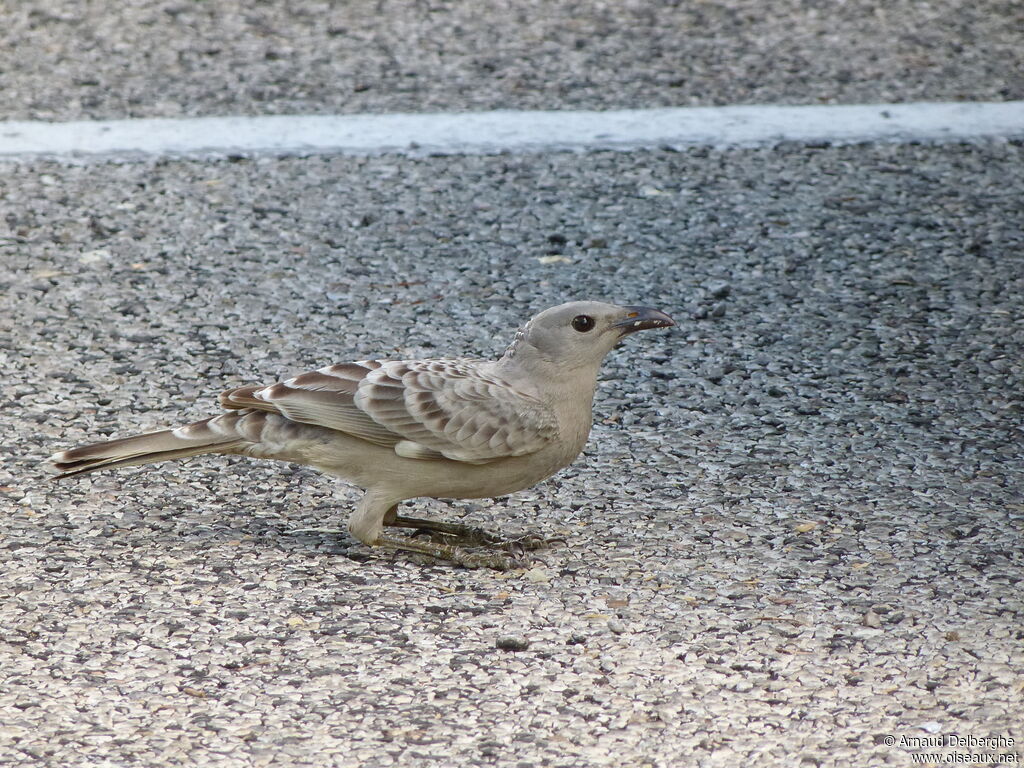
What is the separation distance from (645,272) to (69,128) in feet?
10.9

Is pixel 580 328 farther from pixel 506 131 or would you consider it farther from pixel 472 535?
pixel 506 131

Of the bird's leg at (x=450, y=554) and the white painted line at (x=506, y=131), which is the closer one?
the bird's leg at (x=450, y=554)

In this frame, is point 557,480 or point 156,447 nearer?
point 156,447

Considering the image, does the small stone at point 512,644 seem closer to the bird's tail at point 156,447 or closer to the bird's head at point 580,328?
the bird's head at point 580,328

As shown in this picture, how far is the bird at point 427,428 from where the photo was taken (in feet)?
12.9

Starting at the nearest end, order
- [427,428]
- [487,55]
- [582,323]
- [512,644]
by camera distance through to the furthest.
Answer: [512,644] → [427,428] → [582,323] → [487,55]

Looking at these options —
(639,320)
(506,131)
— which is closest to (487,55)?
(506,131)

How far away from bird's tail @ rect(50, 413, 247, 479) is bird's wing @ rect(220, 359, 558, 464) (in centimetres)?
9

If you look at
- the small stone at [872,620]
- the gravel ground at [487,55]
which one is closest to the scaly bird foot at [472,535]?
the small stone at [872,620]

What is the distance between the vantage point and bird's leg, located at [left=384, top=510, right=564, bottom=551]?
409 cm

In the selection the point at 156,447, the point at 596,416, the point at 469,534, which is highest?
the point at 156,447

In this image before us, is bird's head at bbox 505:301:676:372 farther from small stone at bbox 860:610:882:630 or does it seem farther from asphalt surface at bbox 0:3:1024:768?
small stone at bbox 860:610:882:630

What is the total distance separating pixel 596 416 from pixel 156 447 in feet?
5.61

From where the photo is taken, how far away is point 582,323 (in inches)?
159
